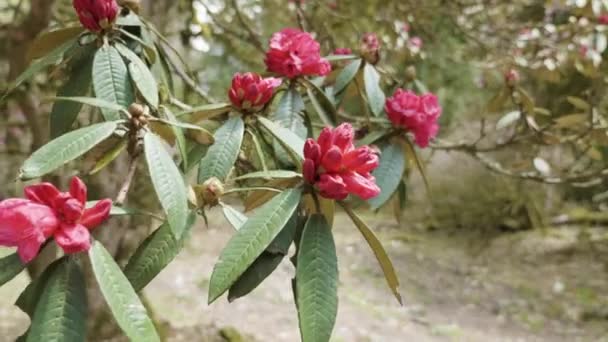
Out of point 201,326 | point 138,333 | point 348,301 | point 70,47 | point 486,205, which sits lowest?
point 486,205

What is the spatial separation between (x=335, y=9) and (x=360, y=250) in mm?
1496

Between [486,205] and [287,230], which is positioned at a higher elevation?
[287,230]

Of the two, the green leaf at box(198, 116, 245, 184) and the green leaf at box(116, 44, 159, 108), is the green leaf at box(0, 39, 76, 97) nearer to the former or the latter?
the green leaf at box(116, 44, 159, 108)

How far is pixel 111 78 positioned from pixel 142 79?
33 millimetres

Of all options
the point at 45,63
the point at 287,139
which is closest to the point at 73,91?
the point at 45,63

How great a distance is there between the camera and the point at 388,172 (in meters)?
0.88

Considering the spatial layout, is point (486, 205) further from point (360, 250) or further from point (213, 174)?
point (213, 174)

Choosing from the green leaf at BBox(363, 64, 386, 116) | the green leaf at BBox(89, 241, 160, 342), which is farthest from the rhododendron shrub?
the green leaf at BBox(363, 64, 386, 116)

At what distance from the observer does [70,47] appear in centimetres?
73

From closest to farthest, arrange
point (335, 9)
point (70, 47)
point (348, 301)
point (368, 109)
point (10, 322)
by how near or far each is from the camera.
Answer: point (70, 47) → point (368, 109) → point (10, 322) → point (335, 9) → point (348, 301)

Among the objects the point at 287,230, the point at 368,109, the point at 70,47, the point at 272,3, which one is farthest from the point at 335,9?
the point at 287,230

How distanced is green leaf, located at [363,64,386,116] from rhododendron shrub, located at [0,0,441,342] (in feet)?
0.43

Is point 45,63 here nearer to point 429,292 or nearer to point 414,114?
point 414,114

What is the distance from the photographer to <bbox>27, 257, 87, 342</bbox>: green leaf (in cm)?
46
